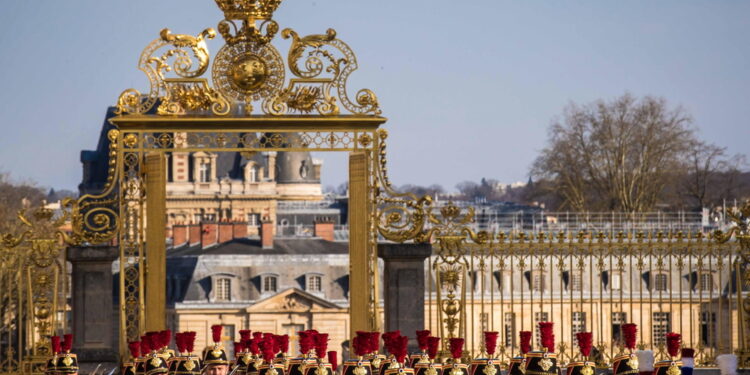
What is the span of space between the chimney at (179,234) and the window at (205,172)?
→ 28960 millimetres

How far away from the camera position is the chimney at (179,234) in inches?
2581

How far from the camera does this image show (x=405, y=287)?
16953mm

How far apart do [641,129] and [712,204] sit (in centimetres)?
467

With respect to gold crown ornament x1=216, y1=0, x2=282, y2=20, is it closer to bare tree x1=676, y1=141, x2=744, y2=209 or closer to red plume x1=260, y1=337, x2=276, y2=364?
red plume x1=260, y1=337, x2=276, y2=364

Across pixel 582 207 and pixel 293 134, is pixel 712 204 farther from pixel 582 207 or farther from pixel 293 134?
pixel 293 134

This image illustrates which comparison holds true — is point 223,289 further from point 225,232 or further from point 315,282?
point 225,232

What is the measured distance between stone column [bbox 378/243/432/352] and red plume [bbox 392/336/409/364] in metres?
2.77

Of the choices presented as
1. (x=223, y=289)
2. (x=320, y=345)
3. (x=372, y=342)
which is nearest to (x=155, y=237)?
(x=320, y=345)

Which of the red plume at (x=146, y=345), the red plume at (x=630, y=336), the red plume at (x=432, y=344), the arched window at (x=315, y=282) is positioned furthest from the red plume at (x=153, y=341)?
the arched window at (x=315, y=282)

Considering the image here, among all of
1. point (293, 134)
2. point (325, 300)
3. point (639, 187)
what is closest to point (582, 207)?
point (639, 187)

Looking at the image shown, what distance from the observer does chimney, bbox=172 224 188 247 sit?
65556mm

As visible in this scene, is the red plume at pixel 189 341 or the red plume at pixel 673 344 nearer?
the red plume at pixel 673 344

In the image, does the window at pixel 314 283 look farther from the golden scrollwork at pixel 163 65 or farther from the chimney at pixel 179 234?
the golden scrollwork at pixel 163 65

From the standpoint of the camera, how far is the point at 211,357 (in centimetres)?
1552
